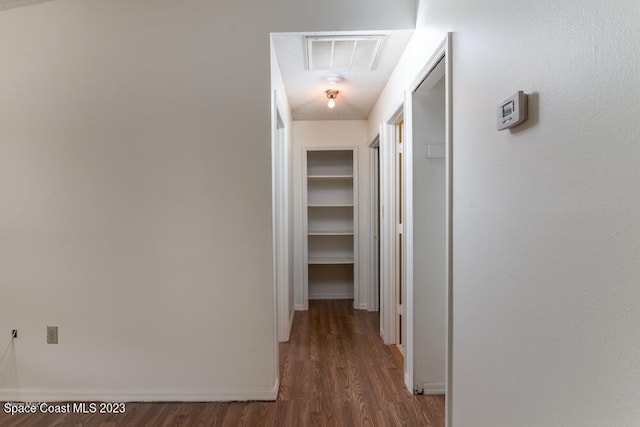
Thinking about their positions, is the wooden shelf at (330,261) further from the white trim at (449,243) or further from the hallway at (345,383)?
the white trim at (449,243)

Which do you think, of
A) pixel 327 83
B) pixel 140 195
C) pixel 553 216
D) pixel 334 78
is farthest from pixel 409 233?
pixel 140 195

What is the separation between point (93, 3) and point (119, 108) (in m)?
0.71

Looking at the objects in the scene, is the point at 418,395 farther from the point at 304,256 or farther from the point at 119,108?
the point at 119,108

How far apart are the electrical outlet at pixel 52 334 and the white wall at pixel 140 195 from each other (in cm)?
4

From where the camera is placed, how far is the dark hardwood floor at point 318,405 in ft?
6.25

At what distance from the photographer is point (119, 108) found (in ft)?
6.89

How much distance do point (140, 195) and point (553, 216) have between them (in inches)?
88.5

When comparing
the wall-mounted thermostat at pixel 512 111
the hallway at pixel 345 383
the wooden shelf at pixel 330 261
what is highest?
the wall-mounted thermostat at pixel 512 111

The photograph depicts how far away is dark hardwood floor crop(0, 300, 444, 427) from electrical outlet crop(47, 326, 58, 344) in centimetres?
44

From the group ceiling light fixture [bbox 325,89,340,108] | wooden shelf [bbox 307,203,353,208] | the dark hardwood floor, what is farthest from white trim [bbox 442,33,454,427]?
wooden shelf [bbox 307,203,353,208]

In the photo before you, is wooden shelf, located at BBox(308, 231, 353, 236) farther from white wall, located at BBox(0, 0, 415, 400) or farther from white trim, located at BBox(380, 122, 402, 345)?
white wall, located at BBox(0, 0, 415, 400)

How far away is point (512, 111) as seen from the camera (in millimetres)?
953

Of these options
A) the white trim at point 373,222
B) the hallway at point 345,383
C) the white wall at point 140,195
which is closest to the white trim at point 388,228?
the hallway at point 345,383

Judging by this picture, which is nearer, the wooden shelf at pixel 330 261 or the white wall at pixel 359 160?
the white wall at pixel 359 160
